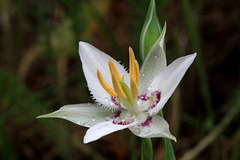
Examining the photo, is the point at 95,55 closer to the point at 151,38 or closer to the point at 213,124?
the point at 151,38

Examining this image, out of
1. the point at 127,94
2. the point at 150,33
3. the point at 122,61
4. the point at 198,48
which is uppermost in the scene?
the point at 150,33

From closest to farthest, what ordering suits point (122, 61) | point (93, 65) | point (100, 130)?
point (100, 130), point (93, 65), point (122, 61)

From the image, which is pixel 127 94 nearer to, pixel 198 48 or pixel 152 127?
pixel 152 127

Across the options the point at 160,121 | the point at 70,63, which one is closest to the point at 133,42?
the point at 70,63

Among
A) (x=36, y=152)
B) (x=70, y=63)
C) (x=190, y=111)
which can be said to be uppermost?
(x=70, y=63)

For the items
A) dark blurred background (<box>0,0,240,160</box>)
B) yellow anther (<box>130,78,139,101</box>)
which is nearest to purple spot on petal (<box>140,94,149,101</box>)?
yellow anther (<box>130,78,139,101</box>)

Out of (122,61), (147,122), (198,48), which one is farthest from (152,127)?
(122,61)
